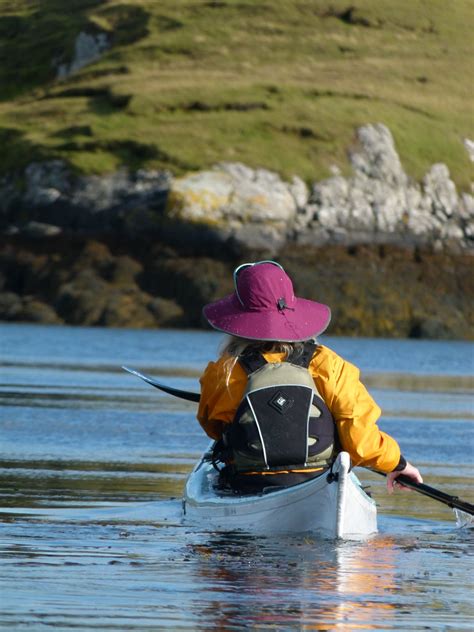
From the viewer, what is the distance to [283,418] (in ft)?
32.3

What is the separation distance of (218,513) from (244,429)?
1085 millimetres

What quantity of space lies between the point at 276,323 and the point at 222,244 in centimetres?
6841

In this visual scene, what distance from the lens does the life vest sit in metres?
9.76

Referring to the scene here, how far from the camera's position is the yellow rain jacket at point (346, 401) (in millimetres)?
9773

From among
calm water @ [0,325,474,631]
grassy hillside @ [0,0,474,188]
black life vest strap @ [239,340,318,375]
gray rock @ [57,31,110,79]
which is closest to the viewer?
calm water @ [0,325,474,631]

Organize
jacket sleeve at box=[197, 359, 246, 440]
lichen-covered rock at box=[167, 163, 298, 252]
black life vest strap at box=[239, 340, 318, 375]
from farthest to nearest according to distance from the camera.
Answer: lichen-covered rock at box=[167, 163, 298, 252] < jacket sleeve at box=[197, 359, 246, 440] < black life vest strap at box=[239, 340, 318, 375]

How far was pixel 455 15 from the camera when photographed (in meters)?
110

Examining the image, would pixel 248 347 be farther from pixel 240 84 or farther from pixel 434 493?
pixel 240 84

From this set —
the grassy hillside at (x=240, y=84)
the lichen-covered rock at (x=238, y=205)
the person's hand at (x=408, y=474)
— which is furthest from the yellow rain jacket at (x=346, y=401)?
the grassy hillside at (x=240, y=84)

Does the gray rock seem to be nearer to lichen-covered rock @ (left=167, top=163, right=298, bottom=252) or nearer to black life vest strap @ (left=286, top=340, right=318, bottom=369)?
lichen-covered rock @ (left=167, top=163, right=298, bottom=252)

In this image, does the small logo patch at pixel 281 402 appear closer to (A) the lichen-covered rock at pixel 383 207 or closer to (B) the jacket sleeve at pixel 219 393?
(B) the jacket sleeve at pixel 219 393

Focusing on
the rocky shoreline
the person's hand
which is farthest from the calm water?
the rocky shoreline

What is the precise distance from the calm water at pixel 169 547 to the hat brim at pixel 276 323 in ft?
4.33

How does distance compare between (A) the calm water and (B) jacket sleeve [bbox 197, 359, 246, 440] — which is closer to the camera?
(A) the calm water
